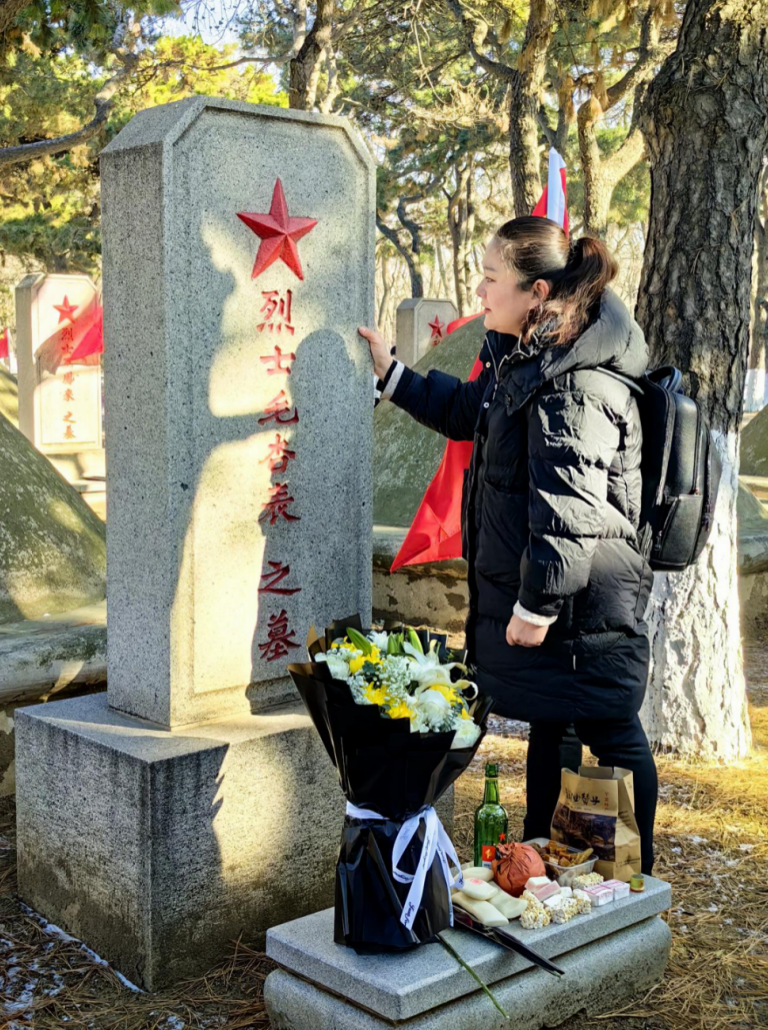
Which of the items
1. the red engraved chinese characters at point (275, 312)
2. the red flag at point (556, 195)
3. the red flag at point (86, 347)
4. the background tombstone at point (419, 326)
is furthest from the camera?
the background tombstone at point (419, 326)

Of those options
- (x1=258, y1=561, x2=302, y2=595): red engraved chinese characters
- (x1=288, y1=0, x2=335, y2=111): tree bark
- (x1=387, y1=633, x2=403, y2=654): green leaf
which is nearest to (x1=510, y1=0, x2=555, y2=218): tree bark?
(x1=288, y1=0, x2=335, y2=111): tree bark

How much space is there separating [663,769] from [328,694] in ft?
8.82

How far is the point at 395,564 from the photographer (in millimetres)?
5855

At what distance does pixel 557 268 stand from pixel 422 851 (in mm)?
1526

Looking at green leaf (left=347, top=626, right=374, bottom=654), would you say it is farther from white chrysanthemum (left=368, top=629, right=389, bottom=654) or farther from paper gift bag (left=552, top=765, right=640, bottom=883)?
paper gift bag (left=552, top=765, right=640, bottom=883)

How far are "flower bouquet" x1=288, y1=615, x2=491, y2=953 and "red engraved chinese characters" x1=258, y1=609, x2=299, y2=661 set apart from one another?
792 millimetres

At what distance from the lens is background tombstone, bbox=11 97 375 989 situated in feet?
10.5

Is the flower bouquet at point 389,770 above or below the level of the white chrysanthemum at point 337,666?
below

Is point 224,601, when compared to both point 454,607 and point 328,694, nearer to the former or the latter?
point 328,694

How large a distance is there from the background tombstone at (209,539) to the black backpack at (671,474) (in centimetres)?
98

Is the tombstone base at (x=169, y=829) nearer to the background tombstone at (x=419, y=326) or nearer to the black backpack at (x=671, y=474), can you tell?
the black backpack at (x=671, y=474)

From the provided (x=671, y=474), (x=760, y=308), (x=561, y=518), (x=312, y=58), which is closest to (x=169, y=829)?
(x=561, y=518)

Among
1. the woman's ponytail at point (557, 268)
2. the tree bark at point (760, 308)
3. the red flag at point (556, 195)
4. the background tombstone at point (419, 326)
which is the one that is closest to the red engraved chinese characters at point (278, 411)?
the woman's ponytail at point (557, 268)

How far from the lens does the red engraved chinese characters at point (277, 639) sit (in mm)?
3600
